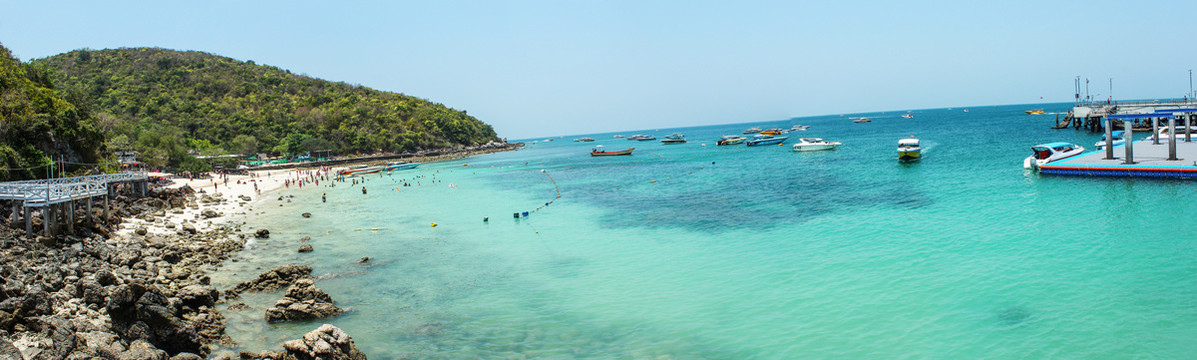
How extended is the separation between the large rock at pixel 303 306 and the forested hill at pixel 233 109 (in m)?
50.4

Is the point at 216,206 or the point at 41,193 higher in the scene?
the point at 41,193

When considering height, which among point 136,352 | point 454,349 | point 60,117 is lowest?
point 454,349

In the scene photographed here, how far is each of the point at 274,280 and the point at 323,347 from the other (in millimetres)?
8518

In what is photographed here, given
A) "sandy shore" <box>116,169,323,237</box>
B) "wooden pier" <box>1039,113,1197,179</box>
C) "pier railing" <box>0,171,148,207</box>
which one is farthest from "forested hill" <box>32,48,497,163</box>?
"wooden pier" <box>1039,113,1197,179</box>

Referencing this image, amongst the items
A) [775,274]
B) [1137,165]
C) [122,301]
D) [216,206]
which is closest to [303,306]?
[122,301]

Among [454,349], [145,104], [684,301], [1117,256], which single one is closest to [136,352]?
[454,349]

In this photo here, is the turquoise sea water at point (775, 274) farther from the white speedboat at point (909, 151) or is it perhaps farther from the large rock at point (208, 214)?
the white speedboat at point (909, 151)

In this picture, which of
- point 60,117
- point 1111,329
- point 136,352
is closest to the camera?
point 136,352

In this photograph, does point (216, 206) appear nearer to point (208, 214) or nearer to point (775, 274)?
point (208, 214)

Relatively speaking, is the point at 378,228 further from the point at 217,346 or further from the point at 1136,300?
→ the point at 1136,300

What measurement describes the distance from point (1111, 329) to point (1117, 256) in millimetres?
7318

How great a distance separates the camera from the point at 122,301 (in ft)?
42.0

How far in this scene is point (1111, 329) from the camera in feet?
44.1

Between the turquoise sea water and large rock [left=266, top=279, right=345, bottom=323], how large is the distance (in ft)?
1.75
